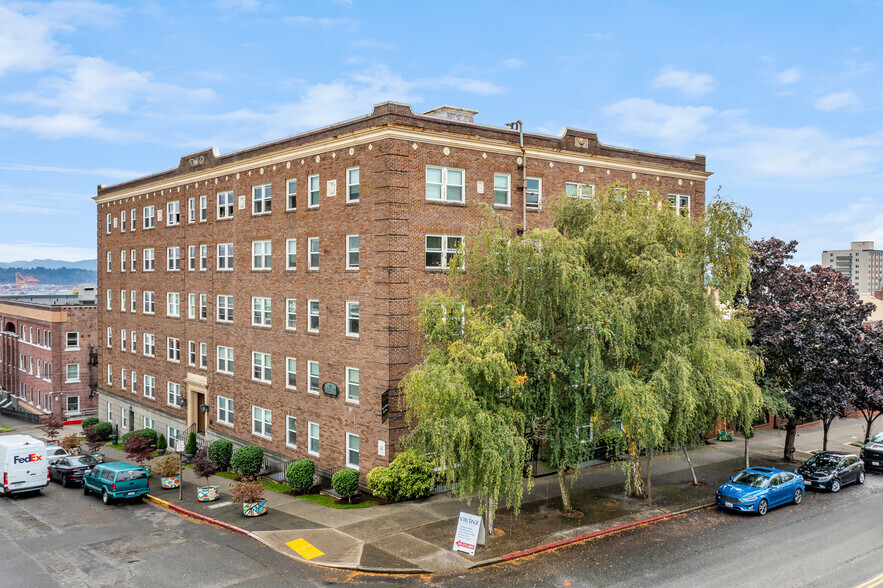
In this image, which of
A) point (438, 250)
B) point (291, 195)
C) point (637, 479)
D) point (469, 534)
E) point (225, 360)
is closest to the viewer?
point (469, 534)

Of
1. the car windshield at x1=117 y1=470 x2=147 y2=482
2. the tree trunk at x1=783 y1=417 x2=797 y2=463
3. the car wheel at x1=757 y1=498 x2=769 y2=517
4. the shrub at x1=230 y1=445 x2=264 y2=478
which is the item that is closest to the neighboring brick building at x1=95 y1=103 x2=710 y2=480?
the shrub at x1=230 y1=445 x2=264 y2=478

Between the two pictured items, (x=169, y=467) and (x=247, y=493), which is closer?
(x=247, y=493)

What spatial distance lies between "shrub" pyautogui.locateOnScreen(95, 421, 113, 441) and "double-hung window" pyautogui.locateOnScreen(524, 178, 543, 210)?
34.8 meters

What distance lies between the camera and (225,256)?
37.6 metres

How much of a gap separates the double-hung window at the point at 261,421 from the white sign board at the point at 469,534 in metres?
16.3

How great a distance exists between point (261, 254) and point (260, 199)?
112 inches

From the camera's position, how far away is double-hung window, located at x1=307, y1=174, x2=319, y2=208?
31203 millimetres

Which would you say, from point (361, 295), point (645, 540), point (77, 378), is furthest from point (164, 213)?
point (645, 540)

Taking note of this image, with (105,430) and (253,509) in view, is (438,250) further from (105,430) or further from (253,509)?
(105,430)

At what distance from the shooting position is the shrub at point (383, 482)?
26047 mm

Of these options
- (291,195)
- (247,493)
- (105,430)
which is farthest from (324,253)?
(105,430)

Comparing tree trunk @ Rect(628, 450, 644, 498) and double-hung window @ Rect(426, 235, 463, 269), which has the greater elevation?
double-hung window @ Rect(426, 235, 463, 269)

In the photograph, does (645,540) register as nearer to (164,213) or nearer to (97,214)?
(164,213)

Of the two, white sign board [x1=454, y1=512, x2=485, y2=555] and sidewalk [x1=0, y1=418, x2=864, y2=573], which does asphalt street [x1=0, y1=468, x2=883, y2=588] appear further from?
white sign board [x1=454, y1=512, x2=485, y2=555]
